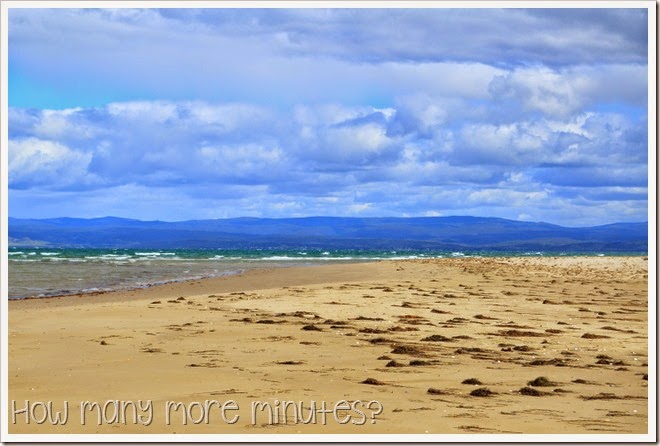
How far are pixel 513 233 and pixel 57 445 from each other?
14953 cm

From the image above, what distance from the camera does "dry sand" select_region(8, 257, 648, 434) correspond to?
7562mm

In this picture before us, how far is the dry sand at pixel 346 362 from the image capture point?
756cm

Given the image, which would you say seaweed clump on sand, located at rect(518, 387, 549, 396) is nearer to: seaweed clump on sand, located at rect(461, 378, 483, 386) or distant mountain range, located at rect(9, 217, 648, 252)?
seaweed clump on sand, located at rect(461, 378, 483, 386)

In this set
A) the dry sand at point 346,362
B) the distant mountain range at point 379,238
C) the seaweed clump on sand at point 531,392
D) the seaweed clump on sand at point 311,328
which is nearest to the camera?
the dry sand at point 346,362

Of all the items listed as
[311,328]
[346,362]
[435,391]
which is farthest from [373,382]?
[311,328]

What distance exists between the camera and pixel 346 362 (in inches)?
411

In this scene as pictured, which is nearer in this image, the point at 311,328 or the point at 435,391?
the point at 435,391

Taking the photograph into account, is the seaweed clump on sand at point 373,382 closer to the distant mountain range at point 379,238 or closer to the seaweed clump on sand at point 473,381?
the seaweed clump on sand at point 473,381

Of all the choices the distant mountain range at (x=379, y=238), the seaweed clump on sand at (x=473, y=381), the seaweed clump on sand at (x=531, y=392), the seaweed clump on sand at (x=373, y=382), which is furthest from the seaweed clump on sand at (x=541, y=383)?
the distant mountain range at (x=379, y=238)

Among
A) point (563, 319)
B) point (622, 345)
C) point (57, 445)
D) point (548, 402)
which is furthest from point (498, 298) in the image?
point (57, 445)

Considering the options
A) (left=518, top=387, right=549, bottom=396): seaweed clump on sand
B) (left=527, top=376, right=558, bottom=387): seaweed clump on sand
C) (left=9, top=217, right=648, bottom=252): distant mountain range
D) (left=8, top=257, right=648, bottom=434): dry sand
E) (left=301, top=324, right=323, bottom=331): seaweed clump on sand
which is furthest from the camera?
(left=9, top=217, right=648, bottom=252): distant mountain range

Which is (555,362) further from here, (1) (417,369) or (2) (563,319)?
(2) (563,319)

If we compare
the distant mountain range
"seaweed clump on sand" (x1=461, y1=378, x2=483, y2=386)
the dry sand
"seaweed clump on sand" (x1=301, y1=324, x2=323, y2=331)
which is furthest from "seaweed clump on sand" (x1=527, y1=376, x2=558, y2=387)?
the distant mountain range

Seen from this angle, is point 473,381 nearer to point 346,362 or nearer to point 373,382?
point 373,382
